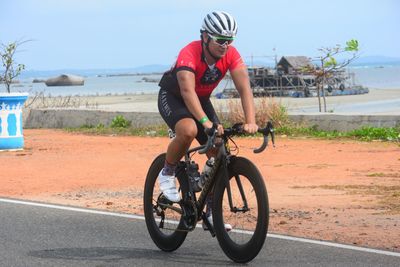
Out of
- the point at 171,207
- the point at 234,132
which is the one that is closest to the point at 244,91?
the point at 234,132

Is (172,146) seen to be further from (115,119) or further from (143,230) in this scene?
(115,119)

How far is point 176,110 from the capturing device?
7.98 m

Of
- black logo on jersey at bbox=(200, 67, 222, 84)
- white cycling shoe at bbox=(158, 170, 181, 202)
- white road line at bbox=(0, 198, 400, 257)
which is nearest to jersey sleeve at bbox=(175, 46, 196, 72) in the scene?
black logo on jersey at bbox=(200, 67, 222, 84)

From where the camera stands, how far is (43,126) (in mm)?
24656

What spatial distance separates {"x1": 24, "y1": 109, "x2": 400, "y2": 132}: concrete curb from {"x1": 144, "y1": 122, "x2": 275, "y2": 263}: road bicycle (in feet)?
36.5

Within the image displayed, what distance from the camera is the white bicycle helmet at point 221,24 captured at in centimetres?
757

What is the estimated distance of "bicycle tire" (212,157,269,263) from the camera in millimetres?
7176

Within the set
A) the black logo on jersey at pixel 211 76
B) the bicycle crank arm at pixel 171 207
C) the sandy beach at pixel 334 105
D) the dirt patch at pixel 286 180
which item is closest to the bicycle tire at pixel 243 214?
the bicycle crank arm at pixel 171 207

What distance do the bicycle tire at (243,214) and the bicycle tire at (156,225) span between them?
2.06 ft

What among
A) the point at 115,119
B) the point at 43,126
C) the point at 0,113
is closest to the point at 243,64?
the point at 0,113

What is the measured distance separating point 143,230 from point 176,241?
4.06 feet

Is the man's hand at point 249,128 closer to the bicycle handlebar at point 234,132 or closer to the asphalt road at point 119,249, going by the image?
the bicycle handlebar at point 234,132

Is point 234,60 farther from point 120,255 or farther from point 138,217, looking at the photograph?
point 138,217

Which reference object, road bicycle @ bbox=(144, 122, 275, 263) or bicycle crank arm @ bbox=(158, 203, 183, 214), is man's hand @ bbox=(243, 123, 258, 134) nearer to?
road bicycle @ bbox=(144, 122, 275, 263)
